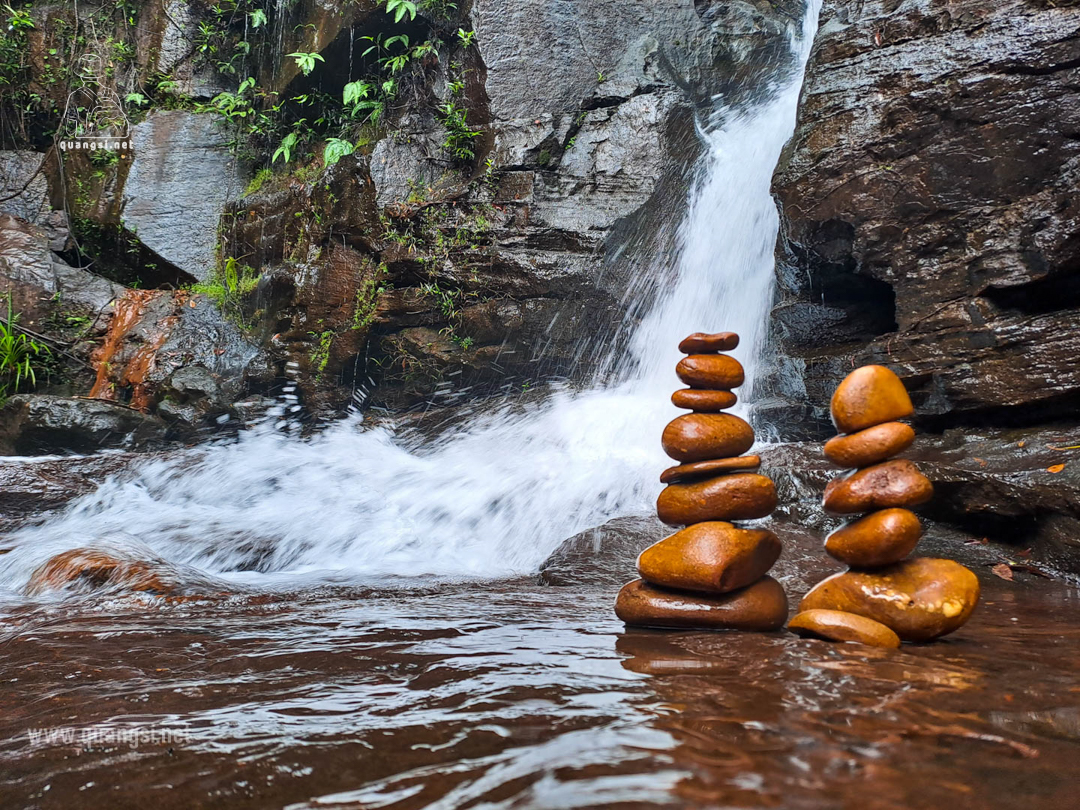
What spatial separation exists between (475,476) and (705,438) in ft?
15.3

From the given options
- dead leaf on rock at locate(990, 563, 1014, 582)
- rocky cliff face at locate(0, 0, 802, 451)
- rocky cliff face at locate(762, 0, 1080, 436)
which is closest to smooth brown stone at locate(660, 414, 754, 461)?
dead leaf on rock at locate(990, 563, 1014, 582)

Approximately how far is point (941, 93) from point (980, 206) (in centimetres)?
86

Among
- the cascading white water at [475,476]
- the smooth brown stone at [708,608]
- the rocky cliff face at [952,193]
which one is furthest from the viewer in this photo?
the cascading white water at [475,476]

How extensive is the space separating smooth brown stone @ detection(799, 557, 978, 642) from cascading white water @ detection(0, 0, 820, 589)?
286cm

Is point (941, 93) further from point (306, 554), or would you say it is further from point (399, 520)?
point (306, 554)

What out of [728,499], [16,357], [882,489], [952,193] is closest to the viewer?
[882,489]

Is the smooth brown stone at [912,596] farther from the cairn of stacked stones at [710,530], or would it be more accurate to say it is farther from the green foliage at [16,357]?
the green foliage at [16,357]

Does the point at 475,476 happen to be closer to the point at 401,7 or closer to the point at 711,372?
the point at 711,372

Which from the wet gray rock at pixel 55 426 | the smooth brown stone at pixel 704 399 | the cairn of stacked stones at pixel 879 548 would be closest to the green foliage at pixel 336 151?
the wet gray rock at pixel 55 426

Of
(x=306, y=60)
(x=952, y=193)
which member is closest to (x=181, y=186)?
(x=306, y=60)

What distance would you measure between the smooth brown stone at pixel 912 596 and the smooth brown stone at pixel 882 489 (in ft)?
0.69

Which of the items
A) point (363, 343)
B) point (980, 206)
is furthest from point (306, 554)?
point (980, 206)

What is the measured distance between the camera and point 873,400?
7.51 feet

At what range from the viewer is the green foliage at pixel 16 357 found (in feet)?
31.7
